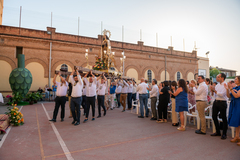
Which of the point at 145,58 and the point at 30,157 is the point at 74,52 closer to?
the point at 145,58

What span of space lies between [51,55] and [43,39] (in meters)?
2.01

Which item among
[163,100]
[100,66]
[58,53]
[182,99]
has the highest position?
[58,53]

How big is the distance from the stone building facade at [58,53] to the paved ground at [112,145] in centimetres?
949

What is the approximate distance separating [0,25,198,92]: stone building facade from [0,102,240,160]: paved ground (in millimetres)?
9495

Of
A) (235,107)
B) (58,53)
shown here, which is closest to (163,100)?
A: (235,107)

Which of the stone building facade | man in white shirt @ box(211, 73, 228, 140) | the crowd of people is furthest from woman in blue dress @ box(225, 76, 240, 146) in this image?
the stone building facade

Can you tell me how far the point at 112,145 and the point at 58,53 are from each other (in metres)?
17.3

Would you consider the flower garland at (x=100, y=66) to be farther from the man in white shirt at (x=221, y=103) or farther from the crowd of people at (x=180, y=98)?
the man in white shirt at (x=221, y=103)

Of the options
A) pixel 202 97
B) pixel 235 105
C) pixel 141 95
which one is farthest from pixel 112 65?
pixel 235 105

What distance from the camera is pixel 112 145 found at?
434cm

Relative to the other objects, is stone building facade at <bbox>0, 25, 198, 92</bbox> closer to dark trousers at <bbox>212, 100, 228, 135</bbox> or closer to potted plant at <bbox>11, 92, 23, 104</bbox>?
potted plant at <bbox>11, 92, 23, 104</bbox>

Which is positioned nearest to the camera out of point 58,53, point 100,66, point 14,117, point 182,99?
point 182,99

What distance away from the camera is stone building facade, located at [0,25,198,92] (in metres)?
16.9

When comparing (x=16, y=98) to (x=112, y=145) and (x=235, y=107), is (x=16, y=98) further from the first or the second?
(x=235, y=107)
